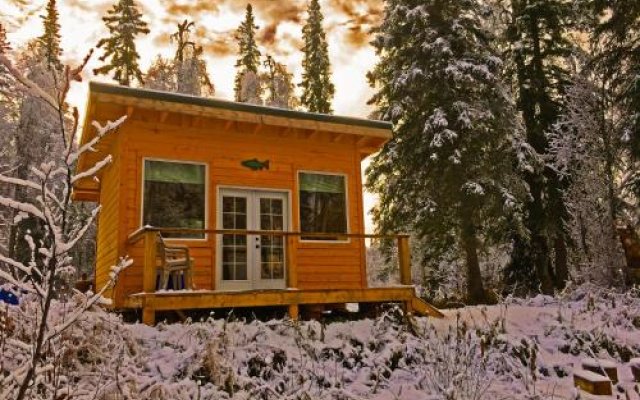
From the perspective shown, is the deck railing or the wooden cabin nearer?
the deck railing

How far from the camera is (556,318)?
9.77 m

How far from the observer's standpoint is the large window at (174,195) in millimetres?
9898

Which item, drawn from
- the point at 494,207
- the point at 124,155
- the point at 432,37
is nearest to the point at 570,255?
the point at 494,207

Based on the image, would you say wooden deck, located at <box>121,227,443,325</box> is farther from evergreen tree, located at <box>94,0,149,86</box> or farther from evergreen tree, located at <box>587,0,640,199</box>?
evergreen tree, located at <box>94,0,149,86</box>

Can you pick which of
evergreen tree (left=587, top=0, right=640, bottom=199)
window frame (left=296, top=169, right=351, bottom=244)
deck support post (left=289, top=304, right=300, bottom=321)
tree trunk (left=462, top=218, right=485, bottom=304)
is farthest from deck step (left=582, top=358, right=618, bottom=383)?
evergreen tree (left=587, top=0, right=640, bottom=199)

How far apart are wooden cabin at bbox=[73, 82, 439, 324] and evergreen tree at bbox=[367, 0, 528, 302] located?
16.7 ft

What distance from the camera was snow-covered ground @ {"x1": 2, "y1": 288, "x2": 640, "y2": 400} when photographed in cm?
594

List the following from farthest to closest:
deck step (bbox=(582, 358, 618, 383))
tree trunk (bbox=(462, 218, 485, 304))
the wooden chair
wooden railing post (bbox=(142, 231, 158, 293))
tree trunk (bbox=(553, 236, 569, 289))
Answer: tree trunk (bbox=(553, 236, 569, 289))
tree trunk (bbox=(462, 218, 485, 304))
the wooden chair
wooden railing post (bbox=(142, 231, 158, 293))
deck step (bbox=(582, 358, 618, 383))

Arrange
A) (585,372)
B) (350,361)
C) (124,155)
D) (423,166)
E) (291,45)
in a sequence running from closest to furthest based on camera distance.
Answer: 1. (585,372)
2. (350,361)
3. (124,155)
4. (423,166)
5. (291,45)

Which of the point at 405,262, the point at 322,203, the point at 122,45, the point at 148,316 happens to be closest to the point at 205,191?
the point at 322,203

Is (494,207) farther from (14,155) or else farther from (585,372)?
(14,155)

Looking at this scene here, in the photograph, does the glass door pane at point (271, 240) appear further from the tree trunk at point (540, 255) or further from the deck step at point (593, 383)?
the tree trunk at point (540, 255)

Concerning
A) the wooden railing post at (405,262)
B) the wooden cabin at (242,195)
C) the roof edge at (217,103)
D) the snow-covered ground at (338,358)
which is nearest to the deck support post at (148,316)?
the snow-covered ground at (338,358)

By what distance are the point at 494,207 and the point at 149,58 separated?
25.5 metres
